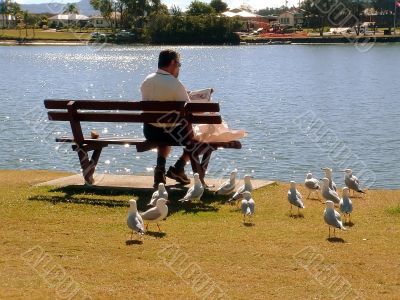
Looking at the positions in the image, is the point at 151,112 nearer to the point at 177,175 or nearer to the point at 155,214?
the point at 177,175

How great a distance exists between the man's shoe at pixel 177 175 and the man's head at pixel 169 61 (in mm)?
1556

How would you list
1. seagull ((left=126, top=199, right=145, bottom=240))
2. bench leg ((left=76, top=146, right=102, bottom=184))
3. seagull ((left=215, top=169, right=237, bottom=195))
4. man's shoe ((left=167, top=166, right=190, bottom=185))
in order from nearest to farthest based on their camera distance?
seagull ((left=126, top=199, right=145, bottom=240)), seagull ((left=215, top=169, right=237, bottom=195)), man's shoe ((left=167, top=166, right=190, bottom=185)), bench leg ((left=76, top=146, right=102, bottom=184))

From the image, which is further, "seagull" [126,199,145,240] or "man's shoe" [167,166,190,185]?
"man's shoe" [167,166,190,185]

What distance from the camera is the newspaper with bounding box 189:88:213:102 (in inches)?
533

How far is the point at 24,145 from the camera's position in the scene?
2650 cm

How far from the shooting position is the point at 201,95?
13.6 metres

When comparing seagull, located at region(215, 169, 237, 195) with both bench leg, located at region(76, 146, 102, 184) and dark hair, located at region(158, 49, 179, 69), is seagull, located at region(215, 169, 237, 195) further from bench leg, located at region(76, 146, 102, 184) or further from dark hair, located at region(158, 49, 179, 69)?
bench leg, located at region(76, 146, 102, 184)

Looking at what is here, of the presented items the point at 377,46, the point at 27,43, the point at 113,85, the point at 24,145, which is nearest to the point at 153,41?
the point at 27,43

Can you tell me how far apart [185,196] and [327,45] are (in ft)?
519

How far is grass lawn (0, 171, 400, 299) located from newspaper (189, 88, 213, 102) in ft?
6.49

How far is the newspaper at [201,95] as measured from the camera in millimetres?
13547

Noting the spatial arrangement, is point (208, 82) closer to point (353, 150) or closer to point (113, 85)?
point (113, 85)

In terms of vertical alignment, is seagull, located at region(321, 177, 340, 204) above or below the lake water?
above

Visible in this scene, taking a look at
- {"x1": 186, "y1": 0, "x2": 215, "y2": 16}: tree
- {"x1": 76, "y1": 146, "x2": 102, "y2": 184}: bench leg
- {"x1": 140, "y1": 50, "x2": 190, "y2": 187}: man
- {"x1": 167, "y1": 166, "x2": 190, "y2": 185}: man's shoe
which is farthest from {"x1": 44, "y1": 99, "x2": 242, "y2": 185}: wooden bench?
{"x1": 186, "y1": 0, "x2": 215, "y2": 16}: tree
